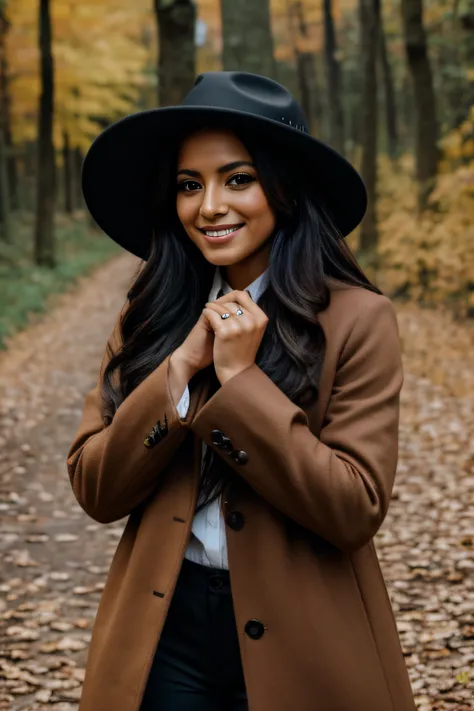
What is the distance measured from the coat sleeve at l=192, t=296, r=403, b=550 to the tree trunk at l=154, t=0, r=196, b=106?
9451mm

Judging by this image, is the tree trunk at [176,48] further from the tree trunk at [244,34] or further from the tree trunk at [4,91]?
the tree trunk at [4,91]

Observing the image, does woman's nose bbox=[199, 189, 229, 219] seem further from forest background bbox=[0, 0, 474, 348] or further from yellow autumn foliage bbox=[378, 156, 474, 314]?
yellow autumn foliage bbox=[378, 156, 474, 314]

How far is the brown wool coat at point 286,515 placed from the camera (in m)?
1.87

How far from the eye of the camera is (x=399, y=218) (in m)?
14.4

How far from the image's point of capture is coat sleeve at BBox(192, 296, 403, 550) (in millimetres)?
1832

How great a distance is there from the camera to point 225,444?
192cm

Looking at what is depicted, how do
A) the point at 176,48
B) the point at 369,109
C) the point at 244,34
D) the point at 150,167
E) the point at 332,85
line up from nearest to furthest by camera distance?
the point at 150,167
the point at 244,34
the point at 176,48
the point at 369,109
the point at 332,85

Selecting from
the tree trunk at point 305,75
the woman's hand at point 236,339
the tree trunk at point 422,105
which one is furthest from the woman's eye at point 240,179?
the tree trunk at point 305,75

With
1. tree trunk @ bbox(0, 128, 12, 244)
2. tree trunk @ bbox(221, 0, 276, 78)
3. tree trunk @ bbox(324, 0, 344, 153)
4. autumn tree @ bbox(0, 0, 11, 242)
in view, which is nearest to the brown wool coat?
tree trunk @ bbox(221, 0, 276, 78)

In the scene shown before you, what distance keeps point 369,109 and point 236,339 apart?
15377mm

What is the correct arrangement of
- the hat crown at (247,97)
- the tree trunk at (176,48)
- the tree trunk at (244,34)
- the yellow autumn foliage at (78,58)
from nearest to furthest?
the hat crown at (247,97), the tree trunk at (244,34), the tree trunk at (176,48), the yellow autumn foliage at (78,58)

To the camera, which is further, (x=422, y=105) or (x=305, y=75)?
(x=305, y=75)

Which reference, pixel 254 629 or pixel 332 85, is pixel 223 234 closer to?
pixel 254 629

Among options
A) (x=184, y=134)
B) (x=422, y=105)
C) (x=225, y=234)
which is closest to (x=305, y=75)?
(x=422, y=105)
